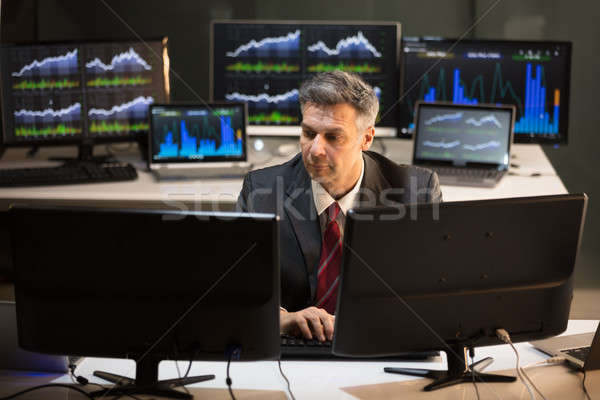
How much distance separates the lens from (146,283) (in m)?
1.54

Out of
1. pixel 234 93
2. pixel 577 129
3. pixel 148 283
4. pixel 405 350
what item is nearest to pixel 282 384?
pixel 405 350

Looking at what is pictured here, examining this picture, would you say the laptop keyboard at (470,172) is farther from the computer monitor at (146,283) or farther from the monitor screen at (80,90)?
the computer monitor at (146,283)

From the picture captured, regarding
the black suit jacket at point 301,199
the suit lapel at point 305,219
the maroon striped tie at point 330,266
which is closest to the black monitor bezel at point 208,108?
the black suit jacket at point 301,199

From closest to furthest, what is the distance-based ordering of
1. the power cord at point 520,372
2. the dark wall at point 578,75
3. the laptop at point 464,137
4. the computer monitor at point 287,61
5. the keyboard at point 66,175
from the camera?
the power cord at point 520,372
the keyboard at point 66,175
the laptop at point 464,137
the computer monitor at point 287,61
the dark wall at point 578,75

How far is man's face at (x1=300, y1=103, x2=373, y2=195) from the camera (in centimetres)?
210

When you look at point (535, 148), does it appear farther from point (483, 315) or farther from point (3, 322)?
point (3, 322)

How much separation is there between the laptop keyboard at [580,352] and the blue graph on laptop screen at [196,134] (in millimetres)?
1877

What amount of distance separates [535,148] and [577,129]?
0.50 m

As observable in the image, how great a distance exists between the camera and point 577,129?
13.6ft

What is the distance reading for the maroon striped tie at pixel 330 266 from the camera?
216 centimetres

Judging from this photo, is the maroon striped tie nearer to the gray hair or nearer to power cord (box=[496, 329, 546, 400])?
the gray hair

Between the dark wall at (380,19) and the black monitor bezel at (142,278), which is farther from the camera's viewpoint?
the dark wall at (380,19)

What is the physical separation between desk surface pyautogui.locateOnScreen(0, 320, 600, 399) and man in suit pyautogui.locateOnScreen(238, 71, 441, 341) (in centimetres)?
Result: 21

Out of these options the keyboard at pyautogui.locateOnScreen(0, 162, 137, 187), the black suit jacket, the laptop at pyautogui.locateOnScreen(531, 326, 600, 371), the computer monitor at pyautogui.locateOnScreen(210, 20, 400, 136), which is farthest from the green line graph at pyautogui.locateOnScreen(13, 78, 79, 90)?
the laptop at pyautogui.locateOnScreen(531, 326, 600, 371)
